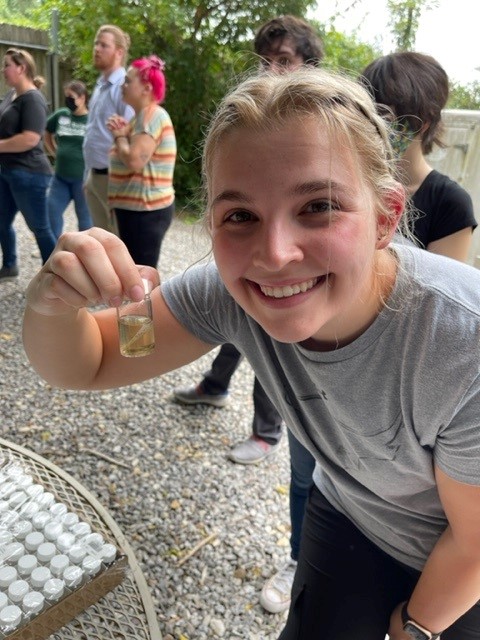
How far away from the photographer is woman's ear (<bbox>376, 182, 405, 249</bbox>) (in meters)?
1.02

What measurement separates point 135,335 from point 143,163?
7.66 ft

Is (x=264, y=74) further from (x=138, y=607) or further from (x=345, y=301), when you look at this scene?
(x=138, y=607)

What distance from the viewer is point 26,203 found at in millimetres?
3969

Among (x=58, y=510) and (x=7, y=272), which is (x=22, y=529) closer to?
(x=58, y=510)

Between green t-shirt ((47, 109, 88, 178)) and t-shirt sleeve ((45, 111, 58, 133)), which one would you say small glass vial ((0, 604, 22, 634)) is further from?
t-shirt sleeve ((45, 111, 58, 133))

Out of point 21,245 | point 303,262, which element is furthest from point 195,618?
point 21,245

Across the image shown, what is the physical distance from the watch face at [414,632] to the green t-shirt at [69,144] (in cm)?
400

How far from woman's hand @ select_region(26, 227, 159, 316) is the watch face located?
947 millimetres

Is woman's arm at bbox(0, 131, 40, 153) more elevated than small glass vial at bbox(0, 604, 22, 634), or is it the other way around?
woman's arm at bbox(0, 131, 40, 153)

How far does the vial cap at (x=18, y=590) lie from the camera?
1066mm

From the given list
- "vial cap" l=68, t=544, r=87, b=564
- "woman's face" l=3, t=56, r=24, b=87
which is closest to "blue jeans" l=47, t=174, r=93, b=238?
"woman's face" l=3, t=56, r=24, b=87

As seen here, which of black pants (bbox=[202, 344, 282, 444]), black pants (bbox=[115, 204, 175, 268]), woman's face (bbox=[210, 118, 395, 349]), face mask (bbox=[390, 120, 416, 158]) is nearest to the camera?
woman's face (bbox=[210, 118, 395, 349])

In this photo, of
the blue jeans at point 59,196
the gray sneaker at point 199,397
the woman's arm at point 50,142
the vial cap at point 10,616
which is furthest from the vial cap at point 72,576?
the woman's arm at point 50,142

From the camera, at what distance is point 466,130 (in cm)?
410
